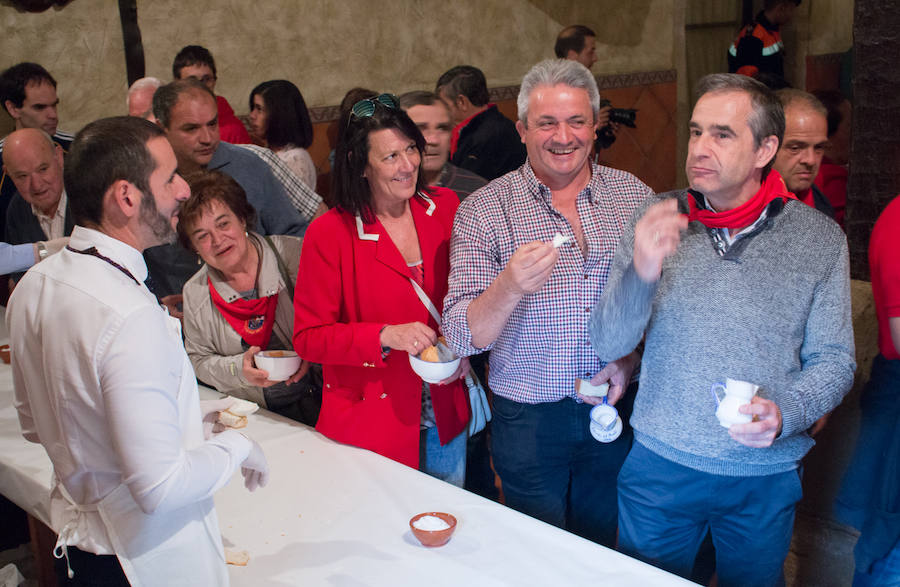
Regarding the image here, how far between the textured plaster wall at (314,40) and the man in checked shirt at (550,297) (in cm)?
345

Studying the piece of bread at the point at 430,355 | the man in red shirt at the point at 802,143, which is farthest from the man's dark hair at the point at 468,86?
the piece of bread at the point at 430,355

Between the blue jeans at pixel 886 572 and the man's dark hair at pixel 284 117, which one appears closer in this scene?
the blue jeans at pixel 886 572

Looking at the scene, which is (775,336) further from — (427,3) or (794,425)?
(427,3)

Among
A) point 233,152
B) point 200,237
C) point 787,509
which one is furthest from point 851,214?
point 233,152

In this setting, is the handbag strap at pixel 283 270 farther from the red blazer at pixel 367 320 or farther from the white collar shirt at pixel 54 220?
the white collar shirt at pixel 54 220

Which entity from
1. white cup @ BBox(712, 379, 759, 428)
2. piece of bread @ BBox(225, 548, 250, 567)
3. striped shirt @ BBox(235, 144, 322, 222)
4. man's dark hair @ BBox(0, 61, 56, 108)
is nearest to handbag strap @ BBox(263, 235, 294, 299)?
striped shirt @ BBox(235, 144, 322, 222)

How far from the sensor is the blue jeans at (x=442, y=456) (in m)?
2.22

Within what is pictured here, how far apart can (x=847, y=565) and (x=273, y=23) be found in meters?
4.62

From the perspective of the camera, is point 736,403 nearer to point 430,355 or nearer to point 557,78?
point 430,355

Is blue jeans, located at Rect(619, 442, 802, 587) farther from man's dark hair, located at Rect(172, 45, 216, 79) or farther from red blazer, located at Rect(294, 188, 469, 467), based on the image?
man's dark hair, located at Rect(172, 45, 216, 79)

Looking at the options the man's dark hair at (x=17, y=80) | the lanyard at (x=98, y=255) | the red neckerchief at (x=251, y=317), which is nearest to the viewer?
the lanyard at (x=98, y=255)

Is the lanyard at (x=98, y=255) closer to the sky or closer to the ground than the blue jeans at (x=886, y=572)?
closer to the sky

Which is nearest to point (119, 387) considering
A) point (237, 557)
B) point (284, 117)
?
point (237, 557)

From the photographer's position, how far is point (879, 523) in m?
1.97
